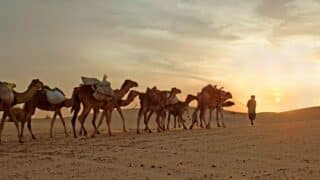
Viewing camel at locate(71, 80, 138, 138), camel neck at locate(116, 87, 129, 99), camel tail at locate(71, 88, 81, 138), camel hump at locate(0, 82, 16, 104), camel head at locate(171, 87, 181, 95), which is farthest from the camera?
camel head at locate(171, 87, 181, 95)

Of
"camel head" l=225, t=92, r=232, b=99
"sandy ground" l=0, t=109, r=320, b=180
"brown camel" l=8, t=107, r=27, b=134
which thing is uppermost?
"camel head" l=225, t=92, r=232, b=99

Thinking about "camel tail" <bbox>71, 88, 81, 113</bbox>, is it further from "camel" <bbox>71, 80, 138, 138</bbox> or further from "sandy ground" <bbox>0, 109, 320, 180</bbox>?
"sandy ground" <bbox>0, 109, 320, 180</bbox>

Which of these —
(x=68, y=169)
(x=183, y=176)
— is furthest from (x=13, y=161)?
(x=183, y=176)

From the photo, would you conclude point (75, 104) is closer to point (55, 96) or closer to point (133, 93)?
point (55, 96)

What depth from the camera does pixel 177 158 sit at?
16.6 meters

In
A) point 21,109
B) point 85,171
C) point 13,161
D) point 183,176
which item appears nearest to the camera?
point 183,176

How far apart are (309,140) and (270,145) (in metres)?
1.69

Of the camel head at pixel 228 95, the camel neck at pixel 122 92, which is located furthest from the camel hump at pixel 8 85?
the camel head at pixel 228 95

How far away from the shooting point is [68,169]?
15.3 metres

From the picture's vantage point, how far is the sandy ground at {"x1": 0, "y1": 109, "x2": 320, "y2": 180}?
14.2 metres

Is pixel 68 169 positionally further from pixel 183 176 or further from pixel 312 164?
pixel 312 164

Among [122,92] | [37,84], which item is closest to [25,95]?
[37,84]

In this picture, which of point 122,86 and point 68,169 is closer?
point 68,169

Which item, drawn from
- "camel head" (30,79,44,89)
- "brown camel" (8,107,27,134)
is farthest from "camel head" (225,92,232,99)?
"camel head" (30,79,44,89)
